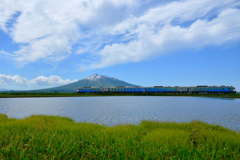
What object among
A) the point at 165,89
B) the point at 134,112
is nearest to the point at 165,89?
the point at 165,89

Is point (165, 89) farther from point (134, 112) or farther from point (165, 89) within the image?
Result: point (134, 112)

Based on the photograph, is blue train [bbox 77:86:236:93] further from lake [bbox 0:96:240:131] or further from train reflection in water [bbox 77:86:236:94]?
lake [bbox 0:96:240:131]

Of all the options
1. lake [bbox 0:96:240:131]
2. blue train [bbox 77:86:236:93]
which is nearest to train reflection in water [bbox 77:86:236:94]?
blue train [bbox 77:86:236:93]

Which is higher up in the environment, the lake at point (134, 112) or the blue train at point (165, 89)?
the blue train at point (165, 89)

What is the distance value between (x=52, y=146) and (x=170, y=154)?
12.3ft

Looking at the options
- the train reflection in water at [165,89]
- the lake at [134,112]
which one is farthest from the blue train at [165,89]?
the lake at [134,112]

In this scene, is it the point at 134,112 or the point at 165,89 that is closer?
the point at 134,112

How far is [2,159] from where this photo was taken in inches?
182

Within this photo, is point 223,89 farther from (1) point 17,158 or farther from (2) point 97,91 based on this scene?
(1) point 17,158

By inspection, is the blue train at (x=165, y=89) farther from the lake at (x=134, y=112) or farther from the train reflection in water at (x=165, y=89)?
the lake at (x=134, y=112)

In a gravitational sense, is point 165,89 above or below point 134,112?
above

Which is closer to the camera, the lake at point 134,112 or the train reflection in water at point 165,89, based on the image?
the lake at point 134,112

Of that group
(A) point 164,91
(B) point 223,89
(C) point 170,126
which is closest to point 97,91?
(A) point 164,91

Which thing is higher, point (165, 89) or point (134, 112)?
point (165, 89)
